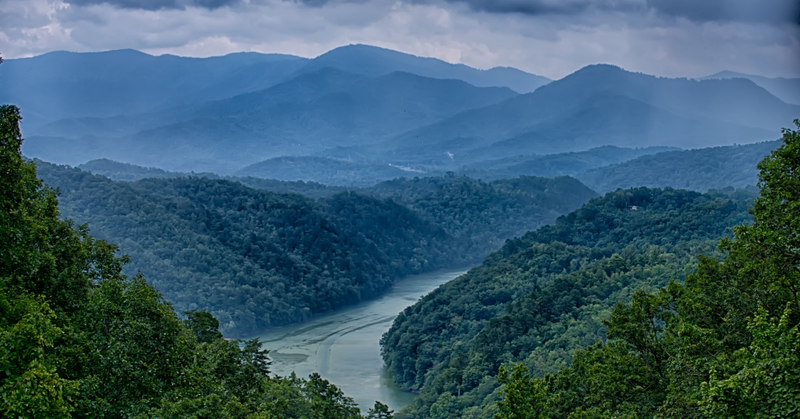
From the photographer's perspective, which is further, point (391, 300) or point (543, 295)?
point (391, 300)

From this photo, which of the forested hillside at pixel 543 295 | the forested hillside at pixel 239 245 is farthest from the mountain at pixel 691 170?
the forested hillside at pixel 543 295

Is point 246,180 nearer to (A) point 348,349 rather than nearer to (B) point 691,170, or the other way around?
(A) point 348,349

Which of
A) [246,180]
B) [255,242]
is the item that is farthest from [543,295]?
[246,180]

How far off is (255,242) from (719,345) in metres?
65.5

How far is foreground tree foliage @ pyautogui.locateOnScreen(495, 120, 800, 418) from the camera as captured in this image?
8.80 m

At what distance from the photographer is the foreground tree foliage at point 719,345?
880cm

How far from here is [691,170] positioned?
544 feet

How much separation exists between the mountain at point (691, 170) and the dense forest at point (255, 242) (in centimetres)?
6931

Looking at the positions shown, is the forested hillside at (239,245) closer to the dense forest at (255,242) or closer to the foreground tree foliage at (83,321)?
the dense forest at (255,242)

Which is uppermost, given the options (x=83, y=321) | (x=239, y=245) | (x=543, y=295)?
(x=83, y=321)

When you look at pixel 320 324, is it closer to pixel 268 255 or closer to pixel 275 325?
pixel 275 325

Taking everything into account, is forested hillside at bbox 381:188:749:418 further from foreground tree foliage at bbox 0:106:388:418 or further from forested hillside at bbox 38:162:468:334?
foreground tree foliage at bbox 0:106:388:418

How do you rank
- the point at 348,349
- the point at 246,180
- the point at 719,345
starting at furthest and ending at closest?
the point at 246,180
the point at 348,349
the point at 719,345

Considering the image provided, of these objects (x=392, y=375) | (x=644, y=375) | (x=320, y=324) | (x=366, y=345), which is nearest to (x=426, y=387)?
(x=392, y=375)
